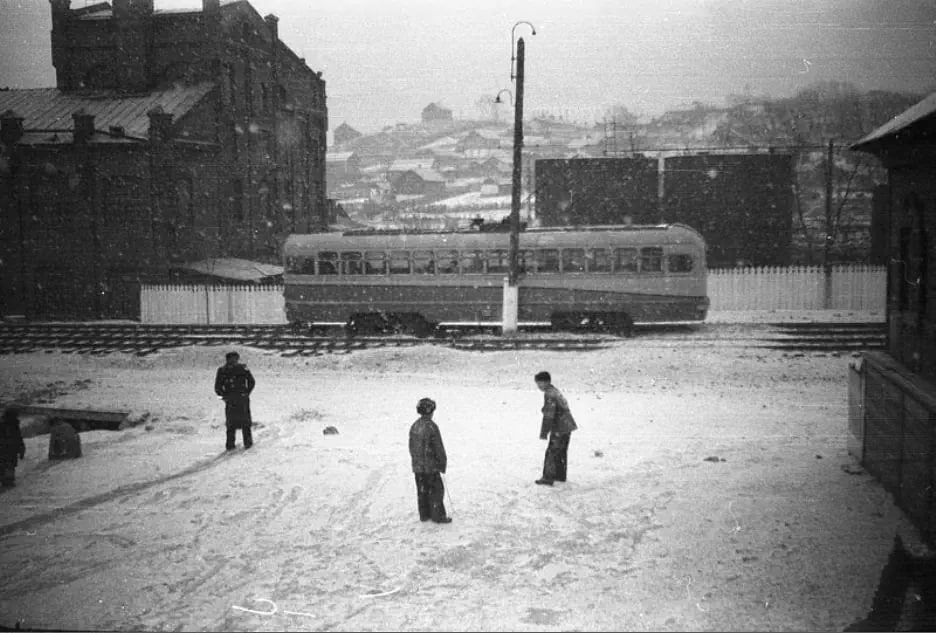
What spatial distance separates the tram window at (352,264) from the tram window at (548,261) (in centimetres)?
454

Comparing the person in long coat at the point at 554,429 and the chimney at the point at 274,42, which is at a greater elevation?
the chimney at the point at 274,42

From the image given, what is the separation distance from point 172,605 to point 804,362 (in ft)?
39.3

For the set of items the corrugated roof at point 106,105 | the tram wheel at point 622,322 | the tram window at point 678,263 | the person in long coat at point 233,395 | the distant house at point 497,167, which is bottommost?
the person in long coat at point 233,395

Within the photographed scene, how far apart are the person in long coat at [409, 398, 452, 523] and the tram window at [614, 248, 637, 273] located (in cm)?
1075

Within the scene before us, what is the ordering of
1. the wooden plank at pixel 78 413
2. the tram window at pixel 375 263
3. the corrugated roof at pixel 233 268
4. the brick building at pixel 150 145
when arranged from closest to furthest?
1. the wooden plank at pixel 78 413
2. the brick building at pixel 150 145
3. the tram window at pixel 375 263
4. the corrugated roof at pixel 233 268

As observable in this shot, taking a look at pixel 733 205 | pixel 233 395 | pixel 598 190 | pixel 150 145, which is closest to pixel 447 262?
pixel 233 395

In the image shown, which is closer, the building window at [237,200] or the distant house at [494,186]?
the building window at [237,200]

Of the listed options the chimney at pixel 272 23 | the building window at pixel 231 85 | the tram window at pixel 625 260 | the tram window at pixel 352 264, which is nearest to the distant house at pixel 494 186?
the building window at pixel 231 85

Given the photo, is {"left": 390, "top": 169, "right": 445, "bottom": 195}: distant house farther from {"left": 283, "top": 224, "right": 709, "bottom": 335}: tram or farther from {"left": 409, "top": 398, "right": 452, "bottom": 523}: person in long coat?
{"left": 409, "top": 398, "right": 452, "bottom": 523}: person in long coat

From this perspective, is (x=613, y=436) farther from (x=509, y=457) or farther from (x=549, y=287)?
(x=549, y=287)

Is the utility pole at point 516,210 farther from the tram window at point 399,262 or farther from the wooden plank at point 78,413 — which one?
the wooden plank at point 78,413

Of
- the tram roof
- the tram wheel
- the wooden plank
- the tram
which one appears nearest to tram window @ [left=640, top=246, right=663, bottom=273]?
the tram

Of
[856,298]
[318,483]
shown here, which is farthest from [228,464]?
[856,298]

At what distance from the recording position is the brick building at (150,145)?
17.1 m
